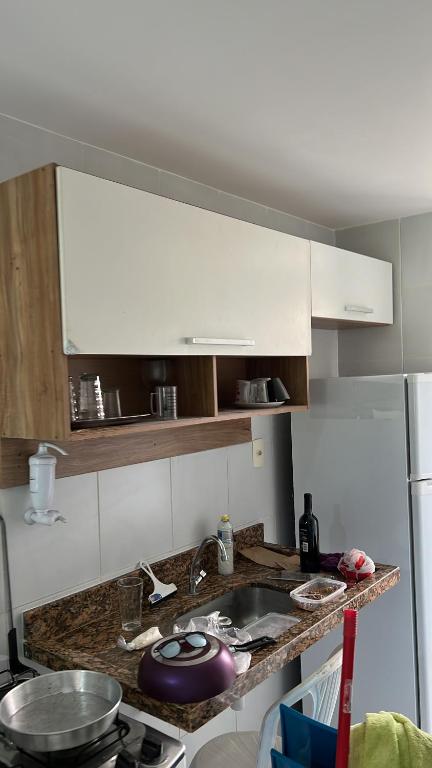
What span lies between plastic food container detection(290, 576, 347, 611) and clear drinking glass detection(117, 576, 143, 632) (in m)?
0.49

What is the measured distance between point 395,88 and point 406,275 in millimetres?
1393

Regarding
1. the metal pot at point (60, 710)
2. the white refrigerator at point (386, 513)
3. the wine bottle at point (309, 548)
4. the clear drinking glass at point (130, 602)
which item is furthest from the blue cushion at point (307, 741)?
the white refrigerator at point (386, 513)

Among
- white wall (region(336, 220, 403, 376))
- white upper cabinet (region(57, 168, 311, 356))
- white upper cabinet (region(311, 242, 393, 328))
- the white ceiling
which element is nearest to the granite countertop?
white upper cabinet (region(57, 168, 311, 356))

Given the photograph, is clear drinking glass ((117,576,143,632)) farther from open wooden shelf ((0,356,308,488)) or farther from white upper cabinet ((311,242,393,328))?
white upper cabinet ((311,242,393,328))

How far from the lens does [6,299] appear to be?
4.99 ft

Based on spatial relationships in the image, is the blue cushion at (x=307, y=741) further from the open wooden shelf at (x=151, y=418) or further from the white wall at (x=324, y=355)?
the white wall at (x=324, y=355)

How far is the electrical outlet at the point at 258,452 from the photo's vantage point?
8.27 ft

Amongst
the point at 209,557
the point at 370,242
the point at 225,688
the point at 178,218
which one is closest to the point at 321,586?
the point at 209,557

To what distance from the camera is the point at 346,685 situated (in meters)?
0.95

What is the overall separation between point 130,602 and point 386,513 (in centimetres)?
110

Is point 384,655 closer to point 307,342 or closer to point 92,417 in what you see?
point 307,342

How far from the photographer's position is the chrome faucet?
2025mm

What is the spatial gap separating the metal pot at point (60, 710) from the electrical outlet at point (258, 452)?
1284 mm

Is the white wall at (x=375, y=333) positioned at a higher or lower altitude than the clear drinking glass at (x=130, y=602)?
higher
